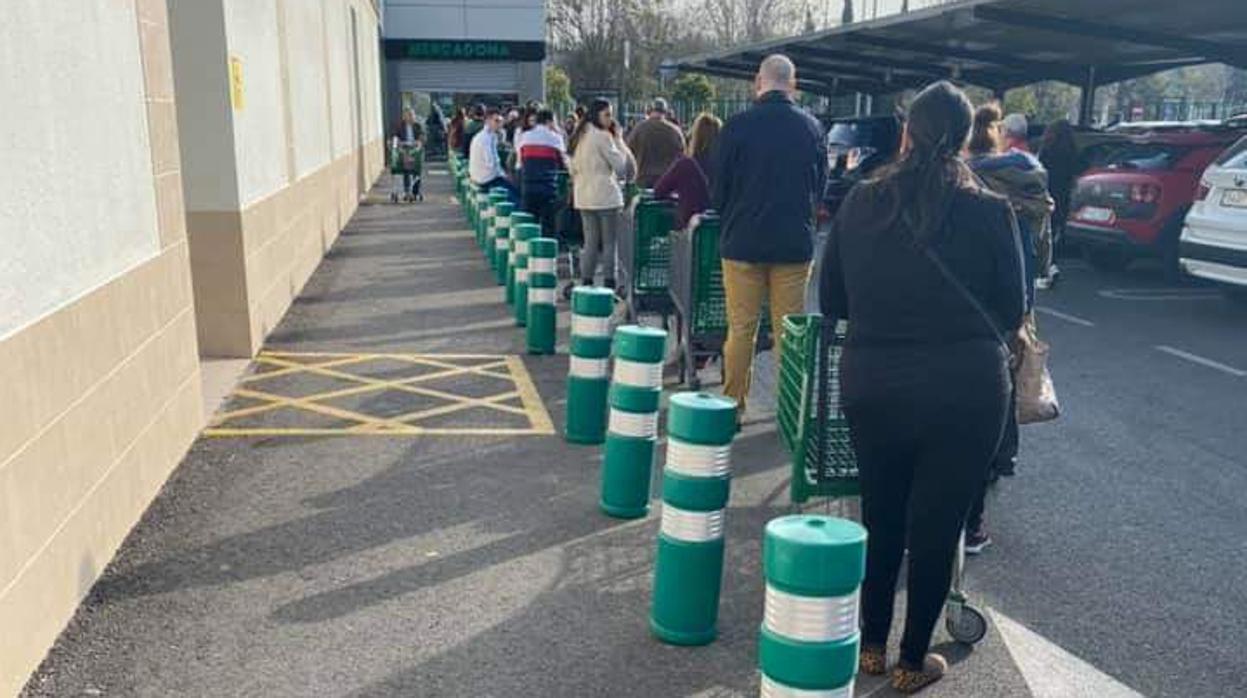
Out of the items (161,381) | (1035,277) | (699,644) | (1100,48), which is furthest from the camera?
(1100,48)

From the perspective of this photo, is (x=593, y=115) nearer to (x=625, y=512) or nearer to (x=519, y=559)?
(x=625, y=512)

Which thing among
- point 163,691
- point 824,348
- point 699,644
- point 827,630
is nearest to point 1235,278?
point 824,348

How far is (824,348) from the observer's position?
4.34m

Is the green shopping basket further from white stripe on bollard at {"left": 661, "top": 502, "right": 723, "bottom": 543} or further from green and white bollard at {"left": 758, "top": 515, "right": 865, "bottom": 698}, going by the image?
green and white bollard at {"left": 758, "top": 515, "right": 865, "bottom": 698}

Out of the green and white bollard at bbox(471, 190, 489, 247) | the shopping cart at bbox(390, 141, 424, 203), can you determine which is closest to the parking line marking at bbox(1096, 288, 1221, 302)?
the green and white bollard at bbox(471, 190, 489, 247)

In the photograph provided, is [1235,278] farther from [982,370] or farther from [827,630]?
[827,630]

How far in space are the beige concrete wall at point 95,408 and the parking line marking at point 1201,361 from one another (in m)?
7.42

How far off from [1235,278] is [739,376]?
6.19 m

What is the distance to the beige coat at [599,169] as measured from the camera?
33.2ft

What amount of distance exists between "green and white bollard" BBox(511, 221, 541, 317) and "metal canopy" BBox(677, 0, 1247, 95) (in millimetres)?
7717

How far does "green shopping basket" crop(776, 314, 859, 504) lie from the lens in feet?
14.3

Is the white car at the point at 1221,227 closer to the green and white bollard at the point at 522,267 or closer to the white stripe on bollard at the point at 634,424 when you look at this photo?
the green and white bollard at the point at 522,267

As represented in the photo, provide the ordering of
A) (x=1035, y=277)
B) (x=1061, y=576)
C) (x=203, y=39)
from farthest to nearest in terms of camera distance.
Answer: (x=203, y=39) < (x=1035, y=277) < (x=1061, y=576)

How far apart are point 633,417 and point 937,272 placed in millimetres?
2012
